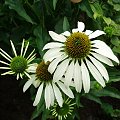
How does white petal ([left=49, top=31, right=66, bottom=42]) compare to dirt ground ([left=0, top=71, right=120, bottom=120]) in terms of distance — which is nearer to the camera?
white petal ([left=49, top=31, right=66, bottom=42])

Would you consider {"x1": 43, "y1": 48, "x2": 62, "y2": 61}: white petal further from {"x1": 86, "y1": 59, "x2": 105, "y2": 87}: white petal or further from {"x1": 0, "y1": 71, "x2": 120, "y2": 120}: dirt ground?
{"x1": 0, "y1": 71, "x2": 120, "y2": 120}: dirt ground

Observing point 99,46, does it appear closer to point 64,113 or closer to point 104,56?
point 104,56

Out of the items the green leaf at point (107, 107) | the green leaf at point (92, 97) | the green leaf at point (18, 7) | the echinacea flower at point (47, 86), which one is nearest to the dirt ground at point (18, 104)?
the green leaf at point (107, 107)

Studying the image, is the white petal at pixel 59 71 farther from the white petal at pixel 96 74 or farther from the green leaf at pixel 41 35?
the green leaf at pixel 41 35

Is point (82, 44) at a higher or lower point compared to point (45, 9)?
lower

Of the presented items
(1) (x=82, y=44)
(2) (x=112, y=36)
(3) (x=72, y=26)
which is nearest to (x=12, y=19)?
(3) (x=72, y=26)

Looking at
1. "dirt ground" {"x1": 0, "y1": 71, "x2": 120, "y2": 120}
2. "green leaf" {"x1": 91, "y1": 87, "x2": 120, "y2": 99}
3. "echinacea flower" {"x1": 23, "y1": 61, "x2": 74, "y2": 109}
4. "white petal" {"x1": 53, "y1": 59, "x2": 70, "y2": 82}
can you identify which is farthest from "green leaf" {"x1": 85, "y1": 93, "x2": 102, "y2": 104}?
"dirt ground" {"x1": 0, "y1": 71, "x2": 120, "y2": 120}

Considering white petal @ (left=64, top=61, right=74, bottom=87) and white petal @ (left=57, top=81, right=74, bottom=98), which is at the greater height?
white petal @ (left=64, top=61, right=74, bottom=87)
